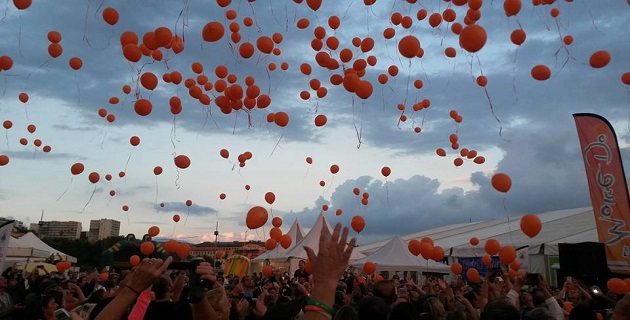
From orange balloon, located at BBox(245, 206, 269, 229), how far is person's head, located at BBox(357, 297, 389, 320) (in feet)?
7.99

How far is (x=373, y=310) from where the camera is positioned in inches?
134

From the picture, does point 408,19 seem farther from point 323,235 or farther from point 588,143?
point 323,235

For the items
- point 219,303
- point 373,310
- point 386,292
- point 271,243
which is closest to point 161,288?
point 219,303

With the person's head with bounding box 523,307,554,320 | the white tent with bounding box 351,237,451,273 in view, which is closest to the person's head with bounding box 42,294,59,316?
the person's head with bounding box 523,307,554,320

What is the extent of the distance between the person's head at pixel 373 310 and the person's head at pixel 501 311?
1.02 metres

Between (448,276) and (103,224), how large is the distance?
75.8m

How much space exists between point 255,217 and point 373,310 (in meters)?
2.57

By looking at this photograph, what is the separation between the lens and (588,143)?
9461 mm

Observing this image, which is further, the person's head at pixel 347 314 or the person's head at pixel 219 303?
the person's head at pixel 219 303

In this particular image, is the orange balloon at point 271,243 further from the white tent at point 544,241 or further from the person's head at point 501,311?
the person's head at point 501,311

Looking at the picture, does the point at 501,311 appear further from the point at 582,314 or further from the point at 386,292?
the point at 386,292

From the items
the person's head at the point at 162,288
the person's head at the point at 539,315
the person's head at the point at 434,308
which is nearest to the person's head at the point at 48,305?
the person's head at the point at 162,288

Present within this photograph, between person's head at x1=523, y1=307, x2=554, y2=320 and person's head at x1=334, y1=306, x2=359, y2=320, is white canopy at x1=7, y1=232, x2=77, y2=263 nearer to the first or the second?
person's head at x1=334, y1=306, x2=359, y2=320

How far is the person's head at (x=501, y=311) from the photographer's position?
236 cm
